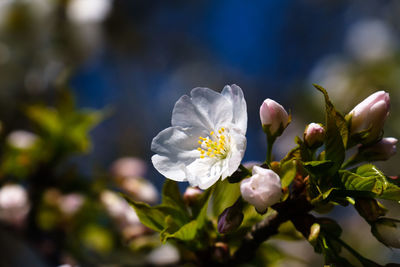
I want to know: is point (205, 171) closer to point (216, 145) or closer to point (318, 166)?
point (216, 145)

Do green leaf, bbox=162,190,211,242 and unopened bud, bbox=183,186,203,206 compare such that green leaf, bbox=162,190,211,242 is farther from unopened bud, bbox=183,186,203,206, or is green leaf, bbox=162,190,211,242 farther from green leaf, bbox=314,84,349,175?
green leaf, bbox=314,84,349,175

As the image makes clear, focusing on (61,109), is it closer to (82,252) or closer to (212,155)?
(82,252)

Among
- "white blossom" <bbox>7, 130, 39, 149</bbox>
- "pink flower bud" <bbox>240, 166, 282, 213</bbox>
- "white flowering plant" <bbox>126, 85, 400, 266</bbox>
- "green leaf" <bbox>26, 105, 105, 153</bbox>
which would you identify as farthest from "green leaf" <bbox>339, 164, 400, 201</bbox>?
"white blossom" <bbox>7, 130, 39, 149</bbox>

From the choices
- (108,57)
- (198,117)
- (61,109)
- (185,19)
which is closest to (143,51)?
(108,57)

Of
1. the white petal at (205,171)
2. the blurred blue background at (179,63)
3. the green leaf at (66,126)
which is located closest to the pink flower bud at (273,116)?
the white petal at (205,171)

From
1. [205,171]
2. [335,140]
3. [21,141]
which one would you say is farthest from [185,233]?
[21,141]

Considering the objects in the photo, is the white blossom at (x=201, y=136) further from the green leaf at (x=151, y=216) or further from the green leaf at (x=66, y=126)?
the green leaf at (x=66, y=126)
